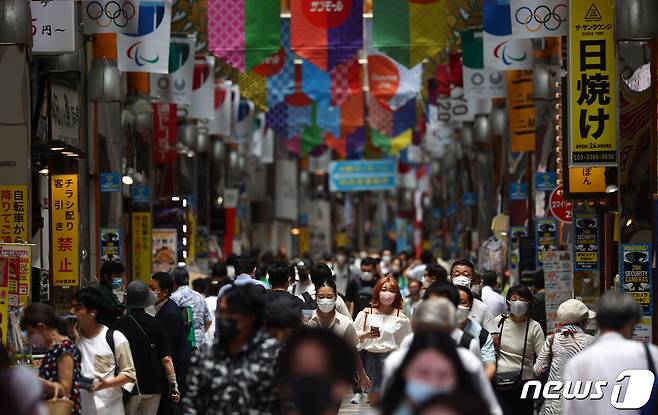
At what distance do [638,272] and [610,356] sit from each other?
697 cm

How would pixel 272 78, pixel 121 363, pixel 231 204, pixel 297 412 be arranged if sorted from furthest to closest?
pixel 231 204, pixel 272 78, pixel 121 363, pixel 297 412

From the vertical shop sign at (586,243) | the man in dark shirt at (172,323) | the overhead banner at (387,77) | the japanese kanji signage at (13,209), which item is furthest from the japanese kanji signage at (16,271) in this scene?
the overhead banner at (387,77)

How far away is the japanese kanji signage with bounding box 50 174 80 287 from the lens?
66.1 feet

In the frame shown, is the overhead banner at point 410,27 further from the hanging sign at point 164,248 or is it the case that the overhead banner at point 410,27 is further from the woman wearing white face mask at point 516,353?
the woman wearing white face mask at point 516,353

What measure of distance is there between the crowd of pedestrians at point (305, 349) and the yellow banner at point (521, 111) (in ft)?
28.6

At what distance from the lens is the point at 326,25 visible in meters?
23.7

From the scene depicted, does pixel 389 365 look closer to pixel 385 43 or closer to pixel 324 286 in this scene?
pixel 324 286

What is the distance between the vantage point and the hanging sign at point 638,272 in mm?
15242

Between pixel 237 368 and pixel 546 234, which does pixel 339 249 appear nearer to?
pixel 546 234

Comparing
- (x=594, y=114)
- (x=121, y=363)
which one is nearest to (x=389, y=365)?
(x=121, y=363)

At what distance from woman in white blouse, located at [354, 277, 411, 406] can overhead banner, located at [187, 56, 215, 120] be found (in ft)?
51.5

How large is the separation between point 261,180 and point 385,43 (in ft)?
116

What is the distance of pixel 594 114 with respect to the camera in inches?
650

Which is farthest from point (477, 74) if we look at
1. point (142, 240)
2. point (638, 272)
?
point (638, 272)
